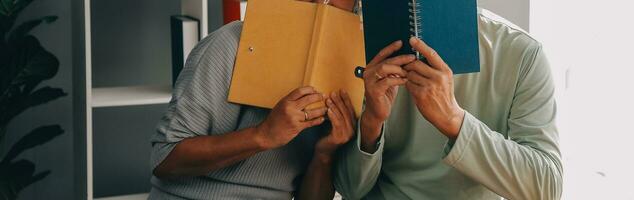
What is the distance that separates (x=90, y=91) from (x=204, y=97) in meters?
1.08

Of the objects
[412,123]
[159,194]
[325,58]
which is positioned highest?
[325,58]

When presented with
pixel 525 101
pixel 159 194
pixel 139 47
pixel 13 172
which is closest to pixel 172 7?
pixel 139 47

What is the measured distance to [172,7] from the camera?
300 cm

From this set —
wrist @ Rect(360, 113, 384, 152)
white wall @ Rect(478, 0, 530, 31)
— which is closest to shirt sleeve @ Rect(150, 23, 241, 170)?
wrist @ Rect(360, 113, 384, 152)

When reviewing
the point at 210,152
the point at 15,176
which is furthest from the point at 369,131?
the point at 15,176

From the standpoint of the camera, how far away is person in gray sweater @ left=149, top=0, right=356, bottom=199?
152 cm

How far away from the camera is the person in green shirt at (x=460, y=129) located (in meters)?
1.46

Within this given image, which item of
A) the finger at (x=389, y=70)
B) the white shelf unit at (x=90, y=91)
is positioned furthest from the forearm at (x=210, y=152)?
the white shelf unit at (x=90, y=91)

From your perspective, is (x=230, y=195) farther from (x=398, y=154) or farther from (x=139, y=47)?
(x=139, y=47)

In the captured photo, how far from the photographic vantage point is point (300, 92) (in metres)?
1.53

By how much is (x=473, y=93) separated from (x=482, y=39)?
0.10 metres

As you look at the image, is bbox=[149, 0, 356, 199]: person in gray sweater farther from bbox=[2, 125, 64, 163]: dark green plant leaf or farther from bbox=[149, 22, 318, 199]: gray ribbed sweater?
bbox=[2, 125, 64, 163]: dark green plant leaf

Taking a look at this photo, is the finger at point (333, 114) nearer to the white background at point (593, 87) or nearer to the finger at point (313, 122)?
the finger at point (313, 122)

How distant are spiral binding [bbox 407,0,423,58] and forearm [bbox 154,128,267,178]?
11.9 inches
